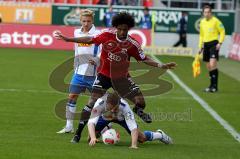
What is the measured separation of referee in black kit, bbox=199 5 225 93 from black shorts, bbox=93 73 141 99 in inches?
360

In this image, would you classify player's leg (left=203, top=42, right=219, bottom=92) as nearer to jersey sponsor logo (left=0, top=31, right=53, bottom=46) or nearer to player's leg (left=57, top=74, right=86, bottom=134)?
player's leg (left=57, top=74, right=86, bottom=134)

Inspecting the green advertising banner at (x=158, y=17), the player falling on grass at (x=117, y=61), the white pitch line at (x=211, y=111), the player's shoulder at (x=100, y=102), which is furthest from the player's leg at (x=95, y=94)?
the green advertising banner at (x=158, y=17)

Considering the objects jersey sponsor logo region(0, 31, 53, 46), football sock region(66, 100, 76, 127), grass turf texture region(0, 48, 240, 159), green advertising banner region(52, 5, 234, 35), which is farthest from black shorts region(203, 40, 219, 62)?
green advertising banner region(52, 5, 234, 35)

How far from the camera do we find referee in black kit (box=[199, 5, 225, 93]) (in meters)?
21.2

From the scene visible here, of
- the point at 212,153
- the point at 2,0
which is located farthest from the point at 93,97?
the point at 2,0

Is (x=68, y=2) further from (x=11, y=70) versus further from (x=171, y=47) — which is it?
(x=11, y=70)

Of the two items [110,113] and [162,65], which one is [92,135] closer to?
[110,113]

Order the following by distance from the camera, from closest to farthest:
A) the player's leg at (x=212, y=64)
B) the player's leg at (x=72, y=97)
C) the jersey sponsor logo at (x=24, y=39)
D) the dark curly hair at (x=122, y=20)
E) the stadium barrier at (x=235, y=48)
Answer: the dark curly hair at (x=122, y=20) → the player's leg at (x=72, y=97) → the player's leg at (x=212, y=64) → the stadium barrier at (x=235, y=48) → the jersey sponsor logo at (x=24, y=39)

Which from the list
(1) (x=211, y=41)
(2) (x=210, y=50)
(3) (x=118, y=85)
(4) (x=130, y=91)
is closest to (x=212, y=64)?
(2) (x=210, y=50)

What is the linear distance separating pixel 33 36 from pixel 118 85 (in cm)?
Result: 2534

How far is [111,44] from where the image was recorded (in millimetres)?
11633

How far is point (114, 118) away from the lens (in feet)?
38.8

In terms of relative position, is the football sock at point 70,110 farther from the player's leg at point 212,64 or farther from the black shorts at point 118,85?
the player's leg at point 212,64

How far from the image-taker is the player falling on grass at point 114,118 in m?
11.5
